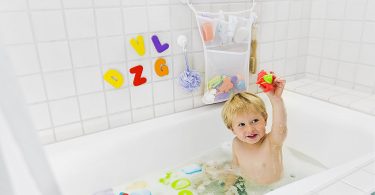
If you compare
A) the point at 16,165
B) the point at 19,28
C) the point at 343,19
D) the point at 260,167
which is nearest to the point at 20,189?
the point at 16,165

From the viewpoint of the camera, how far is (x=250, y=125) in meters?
1.13

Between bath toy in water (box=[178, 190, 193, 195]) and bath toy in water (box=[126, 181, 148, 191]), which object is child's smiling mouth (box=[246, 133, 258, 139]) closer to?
bath toy in water (box=[178, 190, 193, 195])

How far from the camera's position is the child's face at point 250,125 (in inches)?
44.2

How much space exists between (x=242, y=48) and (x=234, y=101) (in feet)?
1.12

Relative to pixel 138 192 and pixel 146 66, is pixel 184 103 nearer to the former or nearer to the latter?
pixel 146 66

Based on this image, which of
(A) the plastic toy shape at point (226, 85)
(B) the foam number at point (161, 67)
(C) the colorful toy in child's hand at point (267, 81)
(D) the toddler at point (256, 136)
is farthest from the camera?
(A) the plastic toy shape at point (226, 85)

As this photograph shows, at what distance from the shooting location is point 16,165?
1.39 feet

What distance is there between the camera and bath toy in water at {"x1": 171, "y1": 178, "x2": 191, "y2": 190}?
47.2 inches

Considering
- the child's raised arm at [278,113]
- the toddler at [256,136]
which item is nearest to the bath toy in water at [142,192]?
the toddler at [256,136]

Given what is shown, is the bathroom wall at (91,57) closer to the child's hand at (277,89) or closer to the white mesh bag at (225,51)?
the white mesh bag at (225,51)

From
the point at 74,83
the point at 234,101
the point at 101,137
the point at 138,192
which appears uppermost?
the point at 74,83

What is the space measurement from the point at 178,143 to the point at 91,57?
0.52 metres

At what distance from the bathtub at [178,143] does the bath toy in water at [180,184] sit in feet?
0.29

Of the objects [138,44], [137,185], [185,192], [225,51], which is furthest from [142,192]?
[225,51]
